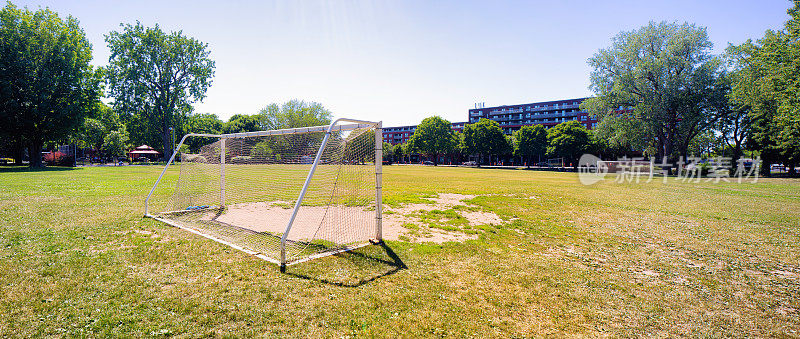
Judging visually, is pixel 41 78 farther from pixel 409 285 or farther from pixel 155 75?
pixel 409 285

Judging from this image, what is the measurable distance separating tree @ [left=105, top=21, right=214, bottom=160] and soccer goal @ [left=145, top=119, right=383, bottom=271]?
1450 inches

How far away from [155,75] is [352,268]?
49732 millimetres

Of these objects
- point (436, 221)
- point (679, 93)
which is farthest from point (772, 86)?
point (436, 221)

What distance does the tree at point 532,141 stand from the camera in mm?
70750

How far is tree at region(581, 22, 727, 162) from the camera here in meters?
36.0

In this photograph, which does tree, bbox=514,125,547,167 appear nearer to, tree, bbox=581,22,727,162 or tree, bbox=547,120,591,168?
tree, bbox=547,120,591,168

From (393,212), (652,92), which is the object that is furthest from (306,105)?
(393,212)

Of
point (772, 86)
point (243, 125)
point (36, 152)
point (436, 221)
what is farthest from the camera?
point (243, 125)

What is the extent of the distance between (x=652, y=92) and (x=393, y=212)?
1596 inches

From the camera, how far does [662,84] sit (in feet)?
121

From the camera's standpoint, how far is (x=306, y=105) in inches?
2781

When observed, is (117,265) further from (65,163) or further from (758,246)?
(65,163)

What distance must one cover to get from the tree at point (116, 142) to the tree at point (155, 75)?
88.6 feet

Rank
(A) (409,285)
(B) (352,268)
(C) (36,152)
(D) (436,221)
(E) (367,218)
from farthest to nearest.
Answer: (C) (36,152) < (E) (367,218) < (D) (436,221) < (B) (352,268) < (A) (409,285)
